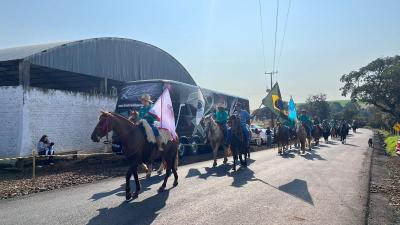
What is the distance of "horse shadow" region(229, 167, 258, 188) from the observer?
10812mm

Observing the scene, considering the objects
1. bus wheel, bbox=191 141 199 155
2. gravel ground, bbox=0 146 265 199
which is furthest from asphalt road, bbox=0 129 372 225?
bus wheel, bbox=191 141 199 155

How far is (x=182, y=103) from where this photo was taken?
19266mm

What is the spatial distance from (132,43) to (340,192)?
880 inches

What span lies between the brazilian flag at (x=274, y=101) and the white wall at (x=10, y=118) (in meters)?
11.4

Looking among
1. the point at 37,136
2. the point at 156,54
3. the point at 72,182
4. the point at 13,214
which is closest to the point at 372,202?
the point at 13,214

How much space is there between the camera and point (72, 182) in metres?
11.7

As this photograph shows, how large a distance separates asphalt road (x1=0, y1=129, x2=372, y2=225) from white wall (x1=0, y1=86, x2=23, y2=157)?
781 centimetres

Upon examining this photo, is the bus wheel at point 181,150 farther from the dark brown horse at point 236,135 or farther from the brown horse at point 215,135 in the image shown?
the dark brown horse at point 236,135

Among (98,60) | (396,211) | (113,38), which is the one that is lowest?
(396,211)

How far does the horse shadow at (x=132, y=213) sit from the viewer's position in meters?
6.67

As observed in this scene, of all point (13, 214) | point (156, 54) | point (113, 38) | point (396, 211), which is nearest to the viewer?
point (13, 214)

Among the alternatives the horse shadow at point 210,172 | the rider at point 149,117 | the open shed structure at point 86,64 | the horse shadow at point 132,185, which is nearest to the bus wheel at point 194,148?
the horse shadow at point 210,172

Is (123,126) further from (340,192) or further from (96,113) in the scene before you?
(96,113)

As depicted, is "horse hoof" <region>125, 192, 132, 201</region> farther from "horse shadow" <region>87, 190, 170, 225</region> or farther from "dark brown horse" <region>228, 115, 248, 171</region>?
"dark brown horse" <region>228, 115, 248, 171</region>
